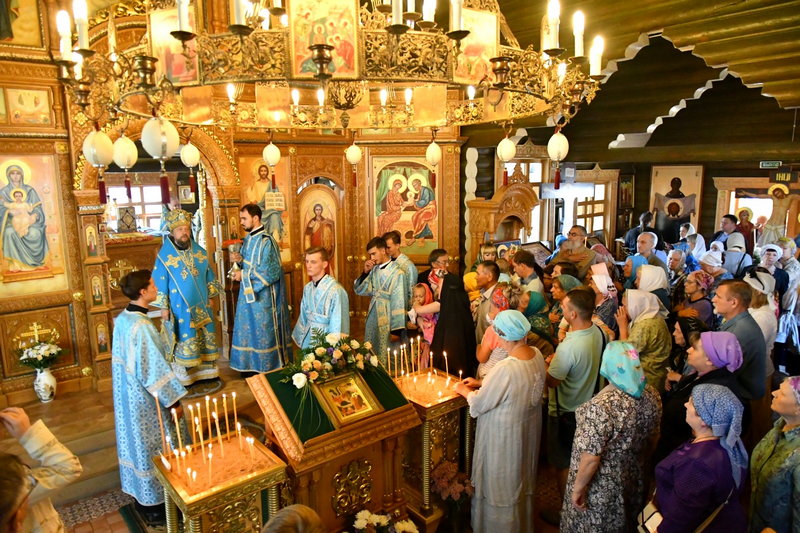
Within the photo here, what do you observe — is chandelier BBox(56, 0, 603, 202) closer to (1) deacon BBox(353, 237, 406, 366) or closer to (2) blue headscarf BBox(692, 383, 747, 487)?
(2) blue headscarf BBox(692, 383, 747, 487)

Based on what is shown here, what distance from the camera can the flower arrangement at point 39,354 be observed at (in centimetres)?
580

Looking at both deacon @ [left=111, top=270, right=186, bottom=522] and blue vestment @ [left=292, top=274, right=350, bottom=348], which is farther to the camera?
blue vestment @ [left=292, top=274, right=350, bottom=348]

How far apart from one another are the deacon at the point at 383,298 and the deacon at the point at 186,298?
73.0 inches

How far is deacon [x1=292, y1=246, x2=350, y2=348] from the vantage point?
15.8 feet

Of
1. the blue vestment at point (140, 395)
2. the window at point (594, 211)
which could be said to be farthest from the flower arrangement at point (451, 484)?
the window at point (594, 211)

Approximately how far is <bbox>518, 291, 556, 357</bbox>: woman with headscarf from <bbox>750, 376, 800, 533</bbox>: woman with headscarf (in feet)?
6.36

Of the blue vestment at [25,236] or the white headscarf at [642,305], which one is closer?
the white headscarf at [642,305]

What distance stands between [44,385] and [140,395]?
2.77m

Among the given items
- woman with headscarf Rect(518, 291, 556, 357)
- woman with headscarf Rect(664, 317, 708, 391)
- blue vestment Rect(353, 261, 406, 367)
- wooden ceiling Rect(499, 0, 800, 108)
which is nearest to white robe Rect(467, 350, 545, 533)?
woman with headscarf Rect(518, 291, 556, 357)

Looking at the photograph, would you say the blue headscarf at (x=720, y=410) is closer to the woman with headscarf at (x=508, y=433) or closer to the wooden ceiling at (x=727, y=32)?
the woman with headscarf at (x=508, y=433)

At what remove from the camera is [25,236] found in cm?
585

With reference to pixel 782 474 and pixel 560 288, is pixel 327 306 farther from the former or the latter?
pixel 782 474

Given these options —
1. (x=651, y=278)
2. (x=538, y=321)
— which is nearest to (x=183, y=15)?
(x=538, y=321)

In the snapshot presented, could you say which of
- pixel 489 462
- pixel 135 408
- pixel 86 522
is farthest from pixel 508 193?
pixel 86 522
